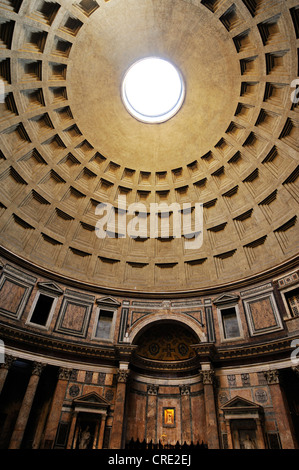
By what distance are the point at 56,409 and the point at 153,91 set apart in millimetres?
22784

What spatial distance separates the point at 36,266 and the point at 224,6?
18.5 metres

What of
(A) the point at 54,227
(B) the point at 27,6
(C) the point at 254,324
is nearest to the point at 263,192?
(C) the point at 254,324

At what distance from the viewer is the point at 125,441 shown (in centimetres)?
1514

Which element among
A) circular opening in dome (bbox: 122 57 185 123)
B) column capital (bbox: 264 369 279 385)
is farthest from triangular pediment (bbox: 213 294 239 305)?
circular opening in dome (bbox: 122 57 185 123)

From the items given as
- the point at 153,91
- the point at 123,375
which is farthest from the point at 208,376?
the point at 153,91

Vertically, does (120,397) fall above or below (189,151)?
below

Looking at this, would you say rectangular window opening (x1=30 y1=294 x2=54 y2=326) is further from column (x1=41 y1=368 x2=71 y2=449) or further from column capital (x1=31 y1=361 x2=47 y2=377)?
column (x1=41 y1=368 x2=71 y2=449)

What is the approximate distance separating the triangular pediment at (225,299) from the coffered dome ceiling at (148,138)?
1.12 metres

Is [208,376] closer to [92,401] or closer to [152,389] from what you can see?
[152,389]

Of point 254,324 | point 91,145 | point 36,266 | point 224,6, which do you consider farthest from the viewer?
point 91,145

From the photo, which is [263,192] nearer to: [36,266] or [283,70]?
[283,70]

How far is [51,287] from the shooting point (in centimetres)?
1817

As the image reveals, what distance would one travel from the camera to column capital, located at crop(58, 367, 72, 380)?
51.4 feet

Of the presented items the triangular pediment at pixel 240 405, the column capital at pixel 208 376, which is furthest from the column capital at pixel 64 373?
the triangular pediment at pixel 240 405
